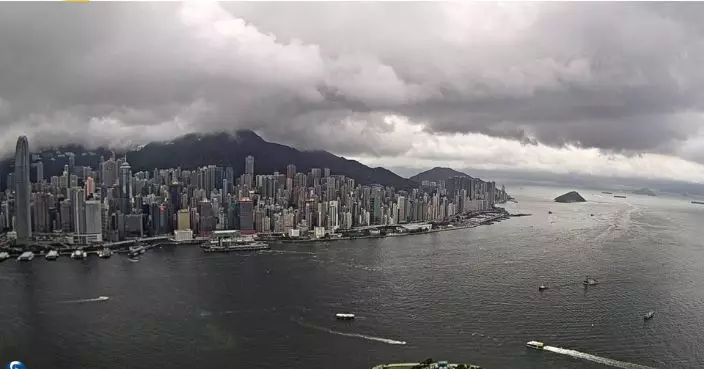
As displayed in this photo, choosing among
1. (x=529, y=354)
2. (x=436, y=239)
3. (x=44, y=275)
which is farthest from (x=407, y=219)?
(x=529, y=354)

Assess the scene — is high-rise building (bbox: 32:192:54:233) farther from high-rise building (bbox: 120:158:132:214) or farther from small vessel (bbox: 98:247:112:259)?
small vessel (bbox: 98:247:112:259)

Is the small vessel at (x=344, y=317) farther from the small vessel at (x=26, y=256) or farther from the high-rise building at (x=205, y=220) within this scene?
the high-rise building at (x=205, y=220)

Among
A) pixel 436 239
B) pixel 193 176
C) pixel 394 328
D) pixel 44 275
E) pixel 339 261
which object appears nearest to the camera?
pixel 394 328

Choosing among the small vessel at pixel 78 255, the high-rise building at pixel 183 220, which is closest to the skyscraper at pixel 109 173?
the high-rise building at pixel 183 220

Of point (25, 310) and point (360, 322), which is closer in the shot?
point (360, 322)

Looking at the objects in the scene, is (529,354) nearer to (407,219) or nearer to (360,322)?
(360,322)

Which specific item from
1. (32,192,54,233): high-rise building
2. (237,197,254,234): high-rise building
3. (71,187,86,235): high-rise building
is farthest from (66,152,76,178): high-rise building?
(237,197,254,234): high-rise building

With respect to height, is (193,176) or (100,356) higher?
(193,176)
